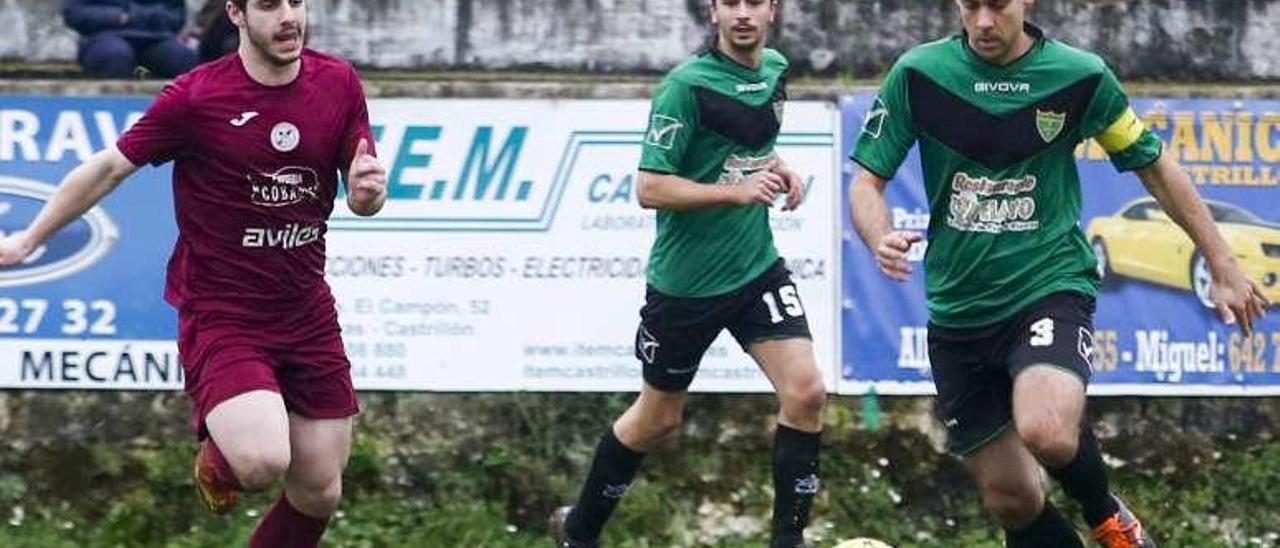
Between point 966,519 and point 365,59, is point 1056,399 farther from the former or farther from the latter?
point 365,59

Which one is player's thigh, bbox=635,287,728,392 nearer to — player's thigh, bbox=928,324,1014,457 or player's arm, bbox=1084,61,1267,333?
player's thigh, bbox=928,324,1014,457

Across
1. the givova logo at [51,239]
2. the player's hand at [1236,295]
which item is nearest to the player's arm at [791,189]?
the player's hand at [1236,295]

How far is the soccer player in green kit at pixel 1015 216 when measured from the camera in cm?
812

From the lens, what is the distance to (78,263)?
10711mm

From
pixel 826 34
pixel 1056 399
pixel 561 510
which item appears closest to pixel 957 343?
pixel 1056 399

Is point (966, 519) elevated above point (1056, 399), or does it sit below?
below

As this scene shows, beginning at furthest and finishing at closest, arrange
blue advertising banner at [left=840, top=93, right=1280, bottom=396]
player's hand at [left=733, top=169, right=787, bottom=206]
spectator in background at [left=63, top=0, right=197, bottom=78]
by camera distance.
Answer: spectator in background at [left=63, top=0, right=197, bottom=78] < blue advertising banner at [left=840, top=93, right=1280, bottom=396] < player's hand at [left=733, top=169, right=787, bottom=206]

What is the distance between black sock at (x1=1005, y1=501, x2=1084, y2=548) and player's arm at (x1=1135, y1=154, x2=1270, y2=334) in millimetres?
849

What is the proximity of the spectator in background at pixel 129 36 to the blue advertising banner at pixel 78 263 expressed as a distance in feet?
3.67

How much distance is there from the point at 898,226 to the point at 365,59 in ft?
9.54

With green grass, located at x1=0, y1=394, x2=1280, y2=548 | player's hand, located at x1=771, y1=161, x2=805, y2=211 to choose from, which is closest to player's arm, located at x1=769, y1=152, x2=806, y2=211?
player's hand, located at x1=771, y1=161, x2=805, y2=211

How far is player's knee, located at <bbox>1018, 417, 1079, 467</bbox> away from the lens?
26.0ft

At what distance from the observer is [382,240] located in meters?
10.7

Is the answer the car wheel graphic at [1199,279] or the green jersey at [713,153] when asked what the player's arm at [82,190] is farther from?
the car wheel graphic at [1199,279]
